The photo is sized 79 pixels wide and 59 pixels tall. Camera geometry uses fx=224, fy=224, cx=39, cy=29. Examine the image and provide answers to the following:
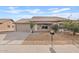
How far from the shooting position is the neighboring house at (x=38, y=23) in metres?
3.88

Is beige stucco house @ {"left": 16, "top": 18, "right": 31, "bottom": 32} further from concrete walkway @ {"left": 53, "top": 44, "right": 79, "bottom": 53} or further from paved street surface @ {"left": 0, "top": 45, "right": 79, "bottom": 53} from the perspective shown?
concrete walkway @ {"left": 53, "top": 44, "right": 79, "bottom": 53}

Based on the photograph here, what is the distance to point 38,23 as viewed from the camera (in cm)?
392

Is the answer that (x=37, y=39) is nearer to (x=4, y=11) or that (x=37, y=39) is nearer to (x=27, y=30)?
(x=27, y=30)

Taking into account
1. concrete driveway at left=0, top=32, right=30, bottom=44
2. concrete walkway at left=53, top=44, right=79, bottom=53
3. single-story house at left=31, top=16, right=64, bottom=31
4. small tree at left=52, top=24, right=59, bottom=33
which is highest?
single-story house at left=31, top=16, right=64, bottom=31

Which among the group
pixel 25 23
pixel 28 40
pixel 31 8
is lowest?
pixel 28 40

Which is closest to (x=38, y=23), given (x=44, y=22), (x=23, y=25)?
(x=44, y=22)

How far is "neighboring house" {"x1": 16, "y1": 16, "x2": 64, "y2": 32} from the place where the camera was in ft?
12.7

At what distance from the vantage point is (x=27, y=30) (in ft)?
12.8

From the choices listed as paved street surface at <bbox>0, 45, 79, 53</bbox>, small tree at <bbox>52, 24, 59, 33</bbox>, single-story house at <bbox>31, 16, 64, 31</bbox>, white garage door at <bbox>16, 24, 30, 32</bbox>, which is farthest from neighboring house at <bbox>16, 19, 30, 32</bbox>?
small tree at <bbox>52, 24, 59, 33</bbox>

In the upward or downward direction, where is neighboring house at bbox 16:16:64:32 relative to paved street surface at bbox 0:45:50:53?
upward

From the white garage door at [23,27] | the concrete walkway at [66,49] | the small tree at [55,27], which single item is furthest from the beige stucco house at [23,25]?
the concrete walkway at [66,49]

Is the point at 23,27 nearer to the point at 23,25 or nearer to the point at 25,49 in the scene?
the point at 23,25
